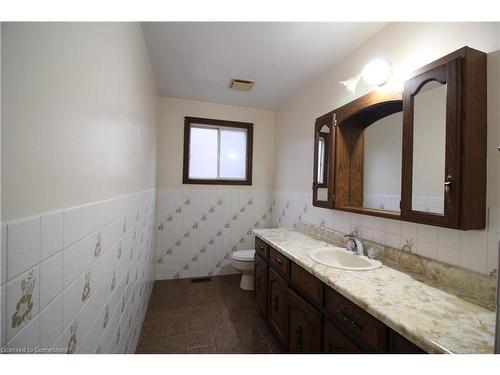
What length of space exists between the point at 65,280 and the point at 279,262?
4.46 feet

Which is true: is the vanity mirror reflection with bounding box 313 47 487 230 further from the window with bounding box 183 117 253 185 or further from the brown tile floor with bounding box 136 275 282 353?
the window with bounding box 183 117 253 185

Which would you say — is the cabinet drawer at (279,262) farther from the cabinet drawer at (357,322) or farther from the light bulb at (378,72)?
the light bulb at (378,72)

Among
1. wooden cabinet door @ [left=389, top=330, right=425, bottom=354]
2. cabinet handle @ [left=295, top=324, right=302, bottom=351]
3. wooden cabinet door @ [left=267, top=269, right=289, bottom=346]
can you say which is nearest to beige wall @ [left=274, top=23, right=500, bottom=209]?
wooden cabinet door @ [left=389, top=330, right=425, bottom=354]

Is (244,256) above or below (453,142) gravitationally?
below

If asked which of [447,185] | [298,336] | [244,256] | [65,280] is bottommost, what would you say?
[298,336]

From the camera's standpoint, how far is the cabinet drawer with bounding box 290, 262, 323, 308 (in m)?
1.20

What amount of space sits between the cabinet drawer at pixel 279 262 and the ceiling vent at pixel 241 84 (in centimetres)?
169

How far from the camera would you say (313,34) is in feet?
5.11

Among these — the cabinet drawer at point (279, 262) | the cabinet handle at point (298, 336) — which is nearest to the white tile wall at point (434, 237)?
Answer: the cabinet drawer at point (279, 262)

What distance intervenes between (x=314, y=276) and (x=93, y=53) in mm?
1418

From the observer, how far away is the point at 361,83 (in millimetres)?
1630

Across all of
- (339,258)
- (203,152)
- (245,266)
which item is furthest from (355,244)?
(203,152)

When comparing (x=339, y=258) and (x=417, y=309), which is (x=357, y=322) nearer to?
(x=417, y=309)

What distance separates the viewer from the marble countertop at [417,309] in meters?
0.66
